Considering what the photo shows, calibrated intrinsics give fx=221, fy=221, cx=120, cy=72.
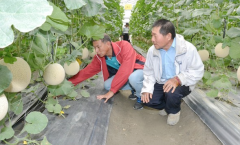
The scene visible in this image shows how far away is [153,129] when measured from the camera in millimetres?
2217

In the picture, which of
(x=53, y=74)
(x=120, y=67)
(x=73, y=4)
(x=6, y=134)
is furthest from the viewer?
(x=120, y=67)

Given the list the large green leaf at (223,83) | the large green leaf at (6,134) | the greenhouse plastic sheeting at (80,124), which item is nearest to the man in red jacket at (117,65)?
the greenhouse plastic sheeting at (80,124)

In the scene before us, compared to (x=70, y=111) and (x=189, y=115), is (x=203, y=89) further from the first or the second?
(x=70, y=111)

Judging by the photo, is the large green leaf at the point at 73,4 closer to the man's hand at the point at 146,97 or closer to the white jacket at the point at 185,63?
the white jacket at the point at 185,63

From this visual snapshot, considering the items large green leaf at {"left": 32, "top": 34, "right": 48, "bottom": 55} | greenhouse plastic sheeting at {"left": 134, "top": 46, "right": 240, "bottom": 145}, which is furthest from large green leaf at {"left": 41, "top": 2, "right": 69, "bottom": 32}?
greenhouse plastic sheeting at {"left": 134, "top": 46, "right": 240, "bottom": 145}


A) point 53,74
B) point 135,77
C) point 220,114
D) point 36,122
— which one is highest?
point 53,74

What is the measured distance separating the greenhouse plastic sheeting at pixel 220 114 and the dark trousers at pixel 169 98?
0.20 meters

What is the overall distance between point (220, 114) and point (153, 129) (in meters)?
0.64

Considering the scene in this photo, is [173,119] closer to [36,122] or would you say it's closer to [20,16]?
[36,122]

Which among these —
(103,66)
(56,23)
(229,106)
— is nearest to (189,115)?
(229,106)

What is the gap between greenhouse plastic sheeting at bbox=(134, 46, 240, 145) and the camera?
1694 millimetres

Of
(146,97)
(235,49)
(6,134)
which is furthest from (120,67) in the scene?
(6,134)

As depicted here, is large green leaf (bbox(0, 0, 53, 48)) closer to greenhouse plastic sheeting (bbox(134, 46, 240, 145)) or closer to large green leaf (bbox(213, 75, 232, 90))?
greenhouse plastic sheeting (bbox(134, 46, 240, 145))

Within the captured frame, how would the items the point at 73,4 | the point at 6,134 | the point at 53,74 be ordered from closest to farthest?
the point at 73,4 < the point at 6,134 < the point at 53,74
